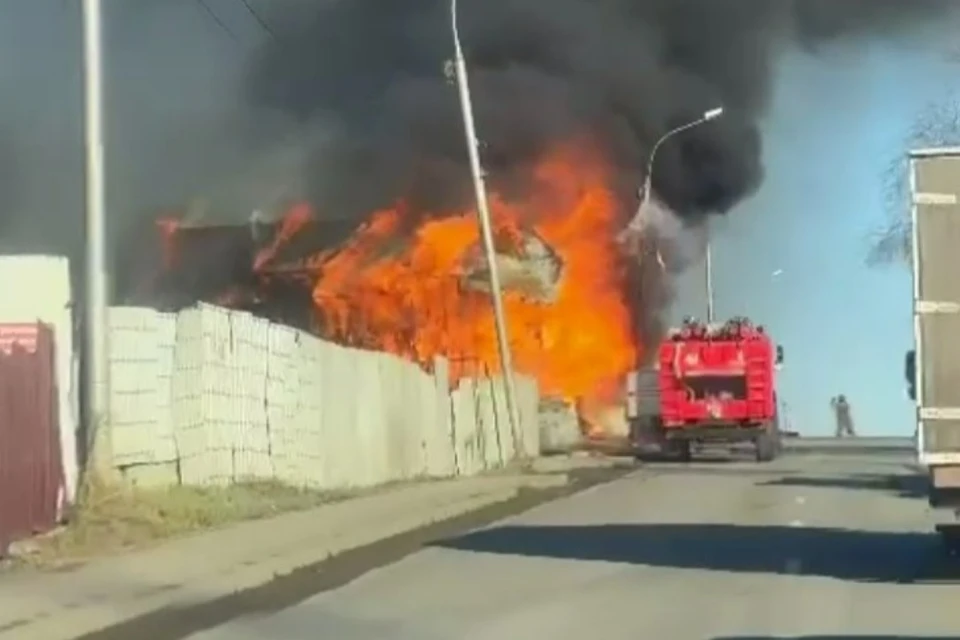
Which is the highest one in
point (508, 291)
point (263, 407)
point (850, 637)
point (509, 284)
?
point (509, 284)

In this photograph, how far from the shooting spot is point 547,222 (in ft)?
167

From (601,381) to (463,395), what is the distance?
57.5 ft

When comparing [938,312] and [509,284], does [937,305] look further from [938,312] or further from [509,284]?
[509,284]

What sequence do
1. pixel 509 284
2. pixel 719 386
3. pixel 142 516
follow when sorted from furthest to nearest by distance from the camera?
pixel 509 284 → pixel 719 386 → pixel 142 516

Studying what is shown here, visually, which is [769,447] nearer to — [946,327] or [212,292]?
[212,292]

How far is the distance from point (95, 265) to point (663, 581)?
6374 millimetres

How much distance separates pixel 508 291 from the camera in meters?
53.2

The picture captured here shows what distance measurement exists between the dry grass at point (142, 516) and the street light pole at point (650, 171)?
24693 mm

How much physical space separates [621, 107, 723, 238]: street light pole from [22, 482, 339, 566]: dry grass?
2469 centimetres

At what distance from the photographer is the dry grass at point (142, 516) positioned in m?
18.1

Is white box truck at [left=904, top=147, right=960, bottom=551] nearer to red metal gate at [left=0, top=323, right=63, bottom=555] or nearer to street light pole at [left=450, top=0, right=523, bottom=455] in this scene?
red metal gate at [left=0, top=323, right=63, bottom=555]

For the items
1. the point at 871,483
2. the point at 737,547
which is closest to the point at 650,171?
the point at 871,483

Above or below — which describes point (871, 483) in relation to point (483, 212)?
below

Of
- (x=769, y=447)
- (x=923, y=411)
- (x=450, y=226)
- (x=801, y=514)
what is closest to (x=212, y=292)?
(x=450, y=226)
